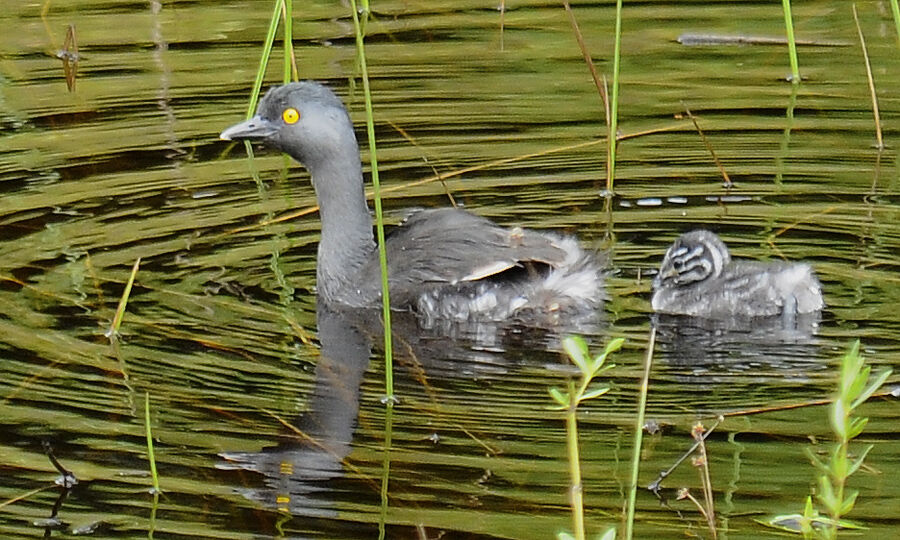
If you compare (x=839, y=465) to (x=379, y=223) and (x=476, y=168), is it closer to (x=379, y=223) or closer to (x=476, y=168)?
(x=379, y=223)

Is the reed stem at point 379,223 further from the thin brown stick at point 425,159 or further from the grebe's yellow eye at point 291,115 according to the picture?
the thin brown stick at point 425,159

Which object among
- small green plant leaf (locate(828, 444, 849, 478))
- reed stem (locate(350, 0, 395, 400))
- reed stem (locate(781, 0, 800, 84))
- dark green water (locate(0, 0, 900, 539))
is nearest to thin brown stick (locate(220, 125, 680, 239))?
dark green water (locate(0, 0, 900, 539))

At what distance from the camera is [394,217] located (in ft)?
27.0

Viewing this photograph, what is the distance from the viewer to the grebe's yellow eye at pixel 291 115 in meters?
7.37

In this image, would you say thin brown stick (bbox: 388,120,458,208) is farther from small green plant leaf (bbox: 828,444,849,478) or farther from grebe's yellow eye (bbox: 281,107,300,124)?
small green plant leaf (bbox: 828,444,849,478)

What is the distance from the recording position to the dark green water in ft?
16.4

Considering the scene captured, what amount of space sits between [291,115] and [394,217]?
3.33 feet

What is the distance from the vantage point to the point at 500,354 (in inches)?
252

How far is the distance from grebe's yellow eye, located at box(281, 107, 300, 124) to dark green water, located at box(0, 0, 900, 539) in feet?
2.02

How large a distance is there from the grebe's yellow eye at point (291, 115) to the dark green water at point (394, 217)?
61 cm

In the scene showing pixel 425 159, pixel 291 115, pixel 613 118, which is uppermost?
pixel 425 159

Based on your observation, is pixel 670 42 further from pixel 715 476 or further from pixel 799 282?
pixel 715 476

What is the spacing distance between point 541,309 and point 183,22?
549 centimetres

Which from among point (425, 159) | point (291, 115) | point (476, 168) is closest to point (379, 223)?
point (291, 115)
